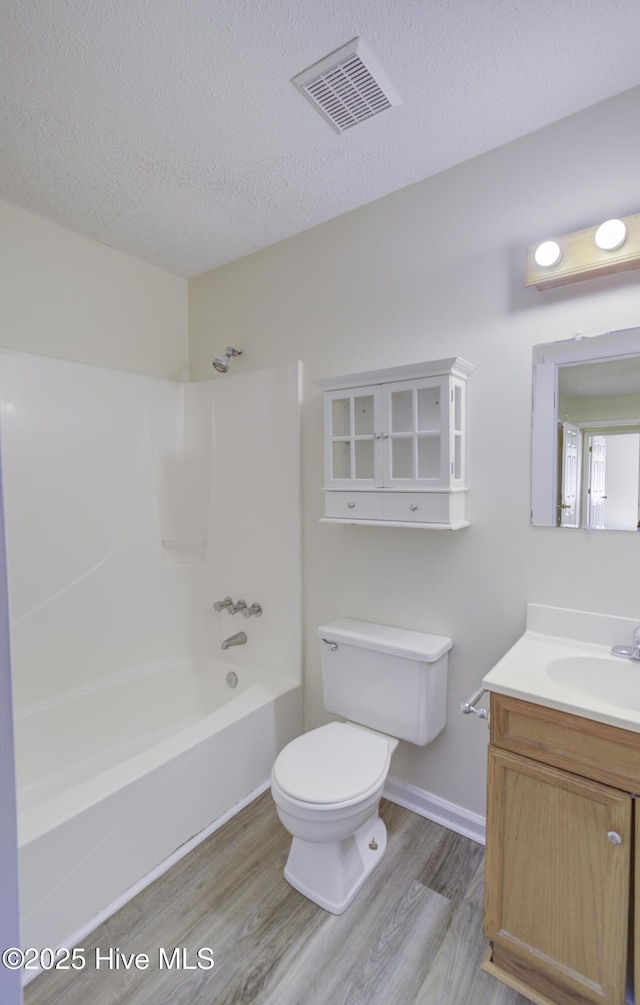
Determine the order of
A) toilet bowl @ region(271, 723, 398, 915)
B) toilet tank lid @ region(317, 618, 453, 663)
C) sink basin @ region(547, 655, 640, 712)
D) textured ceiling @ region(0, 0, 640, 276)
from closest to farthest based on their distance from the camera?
textured ceiling @ region(0, 0, 640, 276)
sink basin @ region(547, 655, 640, 712)
toilet bowl @ region(271, 723, 398, 915)
toilet tank lid @ region(317, 618, 453, 663)

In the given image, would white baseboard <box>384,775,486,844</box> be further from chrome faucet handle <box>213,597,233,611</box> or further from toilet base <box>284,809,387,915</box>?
chrome faucet handle <box>213,597,233,611</box>

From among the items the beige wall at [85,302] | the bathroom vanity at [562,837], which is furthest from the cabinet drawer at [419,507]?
the beige wall at [85,302]

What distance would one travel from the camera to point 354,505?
1.92 metres

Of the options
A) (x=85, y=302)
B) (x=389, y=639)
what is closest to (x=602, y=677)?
(x=389, y=639)

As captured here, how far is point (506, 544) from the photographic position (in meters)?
1.74

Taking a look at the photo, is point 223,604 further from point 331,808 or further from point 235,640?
point 331,808

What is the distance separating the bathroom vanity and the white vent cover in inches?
67.8

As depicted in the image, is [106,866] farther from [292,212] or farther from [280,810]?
[292,212]

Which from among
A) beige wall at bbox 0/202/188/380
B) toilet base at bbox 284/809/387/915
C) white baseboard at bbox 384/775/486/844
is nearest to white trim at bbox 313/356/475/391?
beige wall at bbox 0/202/188/380

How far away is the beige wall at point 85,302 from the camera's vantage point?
2031 mm

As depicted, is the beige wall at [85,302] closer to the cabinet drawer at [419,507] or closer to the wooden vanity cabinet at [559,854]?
the cabinet drawer at [419,507]

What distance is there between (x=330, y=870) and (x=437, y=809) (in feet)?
1.85

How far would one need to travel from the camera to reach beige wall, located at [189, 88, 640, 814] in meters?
1.54

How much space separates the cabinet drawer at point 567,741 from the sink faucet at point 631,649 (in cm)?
39
